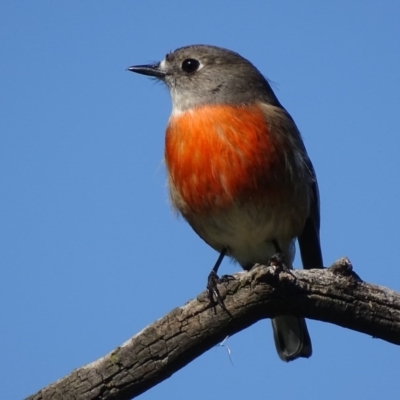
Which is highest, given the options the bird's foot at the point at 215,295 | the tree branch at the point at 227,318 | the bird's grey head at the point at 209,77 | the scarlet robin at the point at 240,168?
the bird's grey head at the point at 209,77

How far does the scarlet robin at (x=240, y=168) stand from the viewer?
7.64 m

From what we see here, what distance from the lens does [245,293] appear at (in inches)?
235

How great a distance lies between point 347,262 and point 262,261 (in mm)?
2606

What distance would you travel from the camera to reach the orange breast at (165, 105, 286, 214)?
760 centimetres

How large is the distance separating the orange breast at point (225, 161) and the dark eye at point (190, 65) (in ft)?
3.05

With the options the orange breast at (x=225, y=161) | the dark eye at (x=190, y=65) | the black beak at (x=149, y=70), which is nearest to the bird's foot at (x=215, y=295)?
the orange breast at (x=225, y=161)

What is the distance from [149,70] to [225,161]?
189cm

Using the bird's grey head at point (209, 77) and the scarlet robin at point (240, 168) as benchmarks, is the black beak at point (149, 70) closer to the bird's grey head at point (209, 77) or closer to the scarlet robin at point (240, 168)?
the bird's grey head at point (209, 77)

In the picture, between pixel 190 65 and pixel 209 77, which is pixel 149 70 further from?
pixel 209 77

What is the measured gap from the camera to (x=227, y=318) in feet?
→ 19.6

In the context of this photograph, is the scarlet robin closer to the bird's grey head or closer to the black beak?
the bird's grey head

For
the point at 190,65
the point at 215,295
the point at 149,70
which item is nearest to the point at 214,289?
the point at 215,295

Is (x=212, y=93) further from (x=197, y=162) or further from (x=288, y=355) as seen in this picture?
(x=288, y=355)

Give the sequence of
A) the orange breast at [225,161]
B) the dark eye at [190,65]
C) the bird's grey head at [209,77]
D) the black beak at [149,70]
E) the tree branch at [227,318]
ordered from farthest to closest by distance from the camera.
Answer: the black beak at [149,70] < the dark eye at [190,65] < the bird's grey head at [209,77] < the orange breast at [225,161] < the tree branch at [227,318]
